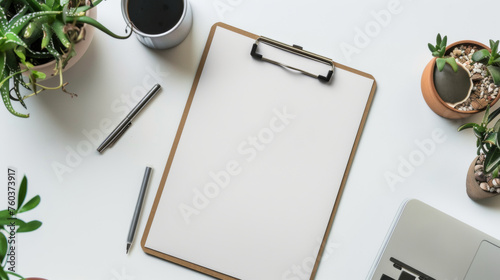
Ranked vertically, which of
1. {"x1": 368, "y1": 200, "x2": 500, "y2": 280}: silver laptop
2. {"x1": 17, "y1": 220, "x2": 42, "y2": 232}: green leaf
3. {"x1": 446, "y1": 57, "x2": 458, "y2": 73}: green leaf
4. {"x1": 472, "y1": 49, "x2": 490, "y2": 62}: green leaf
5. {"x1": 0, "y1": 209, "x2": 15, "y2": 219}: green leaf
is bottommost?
{"x1": 17, "y1": 220, "x2": 42, "y2": 232}: green leaf

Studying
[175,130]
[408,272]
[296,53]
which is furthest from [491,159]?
[175,130]

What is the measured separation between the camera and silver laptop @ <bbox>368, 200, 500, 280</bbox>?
29.3 inches

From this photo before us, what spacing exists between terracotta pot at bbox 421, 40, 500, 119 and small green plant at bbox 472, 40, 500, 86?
39 mm

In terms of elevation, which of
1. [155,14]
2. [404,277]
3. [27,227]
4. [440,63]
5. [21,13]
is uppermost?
[440,63]

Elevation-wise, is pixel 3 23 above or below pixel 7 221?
above

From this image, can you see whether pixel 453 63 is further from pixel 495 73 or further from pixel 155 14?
pixel 155 14

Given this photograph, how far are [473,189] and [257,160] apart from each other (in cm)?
39

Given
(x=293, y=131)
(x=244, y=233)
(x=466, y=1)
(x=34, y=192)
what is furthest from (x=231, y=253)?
(x=466, y=1)

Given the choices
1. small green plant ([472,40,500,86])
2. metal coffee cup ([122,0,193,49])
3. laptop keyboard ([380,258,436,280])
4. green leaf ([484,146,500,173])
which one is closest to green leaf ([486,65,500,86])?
small green plant ([472,40,500,86])

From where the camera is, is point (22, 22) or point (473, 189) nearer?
point (22, 22)

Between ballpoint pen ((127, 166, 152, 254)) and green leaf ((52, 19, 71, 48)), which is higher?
Result: green leaf ((52, 19, 71, 48))

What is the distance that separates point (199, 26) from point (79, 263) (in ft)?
1.58

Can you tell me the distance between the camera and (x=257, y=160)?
767 millimetres

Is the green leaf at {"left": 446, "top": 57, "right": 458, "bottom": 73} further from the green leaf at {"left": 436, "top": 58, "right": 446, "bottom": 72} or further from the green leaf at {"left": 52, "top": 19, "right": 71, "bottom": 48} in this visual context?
the green leaf at {"left": 52, "top": 19, "right": 71, "bottom": 48}
